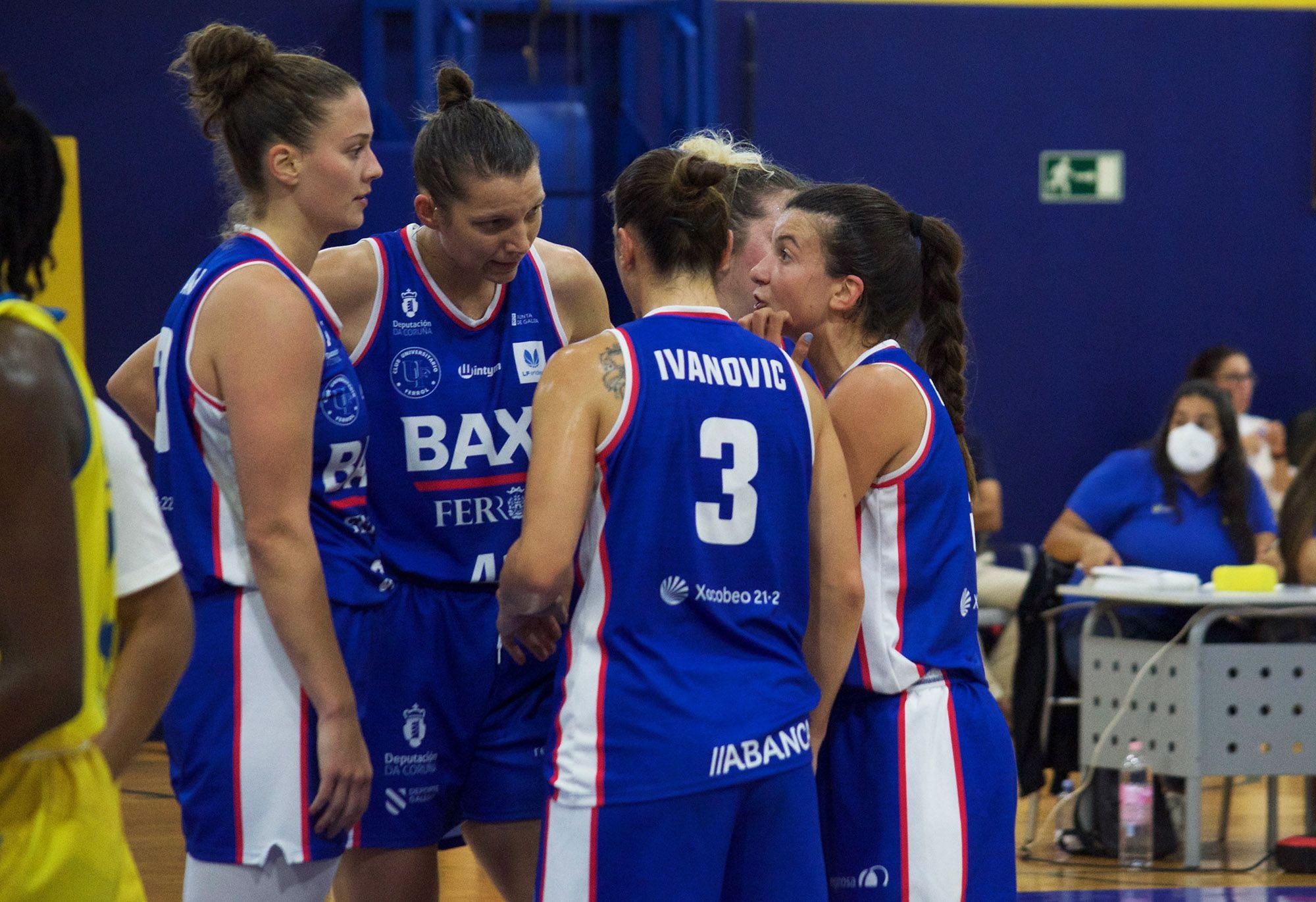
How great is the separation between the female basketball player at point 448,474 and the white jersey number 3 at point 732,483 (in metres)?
0.50

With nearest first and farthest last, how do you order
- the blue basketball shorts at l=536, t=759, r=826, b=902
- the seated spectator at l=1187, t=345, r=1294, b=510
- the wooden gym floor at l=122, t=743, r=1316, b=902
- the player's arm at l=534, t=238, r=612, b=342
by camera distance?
the blue basketball shorts at l=536, t=759, r=826, b=902
the player's arm at l=534, t=238, r=612, b=342
the wooden gym floor at l=122, t=743, r=1316, b=902
the seated spectator at l=1187, t=345, r=1294, b=510

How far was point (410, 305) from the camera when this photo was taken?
2.40 meters

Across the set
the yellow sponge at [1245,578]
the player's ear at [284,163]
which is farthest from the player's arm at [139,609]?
the yellow sponge at [1245,578]

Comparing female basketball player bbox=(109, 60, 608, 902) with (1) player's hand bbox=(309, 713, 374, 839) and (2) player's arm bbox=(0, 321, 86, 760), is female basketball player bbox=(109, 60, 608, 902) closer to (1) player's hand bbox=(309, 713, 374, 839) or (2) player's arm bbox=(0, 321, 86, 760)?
(1) player's hand bbox=(309, 713, 374, 839)

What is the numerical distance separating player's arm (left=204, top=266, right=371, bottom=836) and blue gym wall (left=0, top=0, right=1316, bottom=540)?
240 inches

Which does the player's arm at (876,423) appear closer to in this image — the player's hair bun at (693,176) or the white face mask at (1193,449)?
the player's hair bun at (693,176)

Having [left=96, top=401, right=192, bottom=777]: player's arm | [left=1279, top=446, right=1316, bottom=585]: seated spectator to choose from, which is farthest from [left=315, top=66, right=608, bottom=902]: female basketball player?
[left=1279, top=446, right=1316, bottom=585]: seated spectator

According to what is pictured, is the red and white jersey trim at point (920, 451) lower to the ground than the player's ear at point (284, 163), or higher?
lower

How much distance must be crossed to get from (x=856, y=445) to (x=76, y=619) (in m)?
1.22

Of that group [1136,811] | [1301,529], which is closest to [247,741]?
[1136,811]

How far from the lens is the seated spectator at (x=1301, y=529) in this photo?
5.42 metres

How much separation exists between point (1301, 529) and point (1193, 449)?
46 centimetres

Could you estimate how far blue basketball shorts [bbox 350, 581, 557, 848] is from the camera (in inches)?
93.4

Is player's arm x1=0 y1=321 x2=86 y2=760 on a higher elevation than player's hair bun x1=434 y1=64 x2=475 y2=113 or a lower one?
lower
